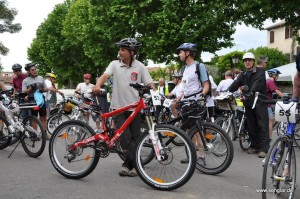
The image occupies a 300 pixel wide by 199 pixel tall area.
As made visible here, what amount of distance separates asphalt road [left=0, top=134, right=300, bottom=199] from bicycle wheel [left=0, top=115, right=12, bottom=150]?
976 millimetres

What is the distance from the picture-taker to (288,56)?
2200 inches

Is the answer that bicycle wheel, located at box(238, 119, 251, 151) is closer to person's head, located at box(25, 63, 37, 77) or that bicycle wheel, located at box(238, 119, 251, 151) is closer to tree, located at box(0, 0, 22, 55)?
person's head, located at box(25, 63, 37, 77)

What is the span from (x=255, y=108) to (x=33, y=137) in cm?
412

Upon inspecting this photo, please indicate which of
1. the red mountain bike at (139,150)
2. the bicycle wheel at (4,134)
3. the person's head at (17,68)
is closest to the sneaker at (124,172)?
the red mountain bike at (139,150)

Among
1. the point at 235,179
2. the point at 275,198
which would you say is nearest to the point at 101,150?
the point at 235,179

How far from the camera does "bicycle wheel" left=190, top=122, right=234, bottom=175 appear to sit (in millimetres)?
6012

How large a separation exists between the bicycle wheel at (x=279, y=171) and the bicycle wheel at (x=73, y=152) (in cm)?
239

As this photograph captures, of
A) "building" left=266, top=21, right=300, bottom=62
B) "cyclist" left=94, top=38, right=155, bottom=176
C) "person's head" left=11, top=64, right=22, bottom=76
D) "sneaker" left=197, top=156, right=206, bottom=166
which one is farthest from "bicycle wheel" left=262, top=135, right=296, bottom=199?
"building" left=266, top=21, right=300, bottom=62

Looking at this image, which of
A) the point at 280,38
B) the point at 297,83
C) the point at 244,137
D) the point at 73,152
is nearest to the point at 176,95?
the point at 244,137

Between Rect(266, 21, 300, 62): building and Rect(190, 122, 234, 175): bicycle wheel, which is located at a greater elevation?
Rect(266, 21, 300, 62): building

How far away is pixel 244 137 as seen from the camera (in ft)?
29.1

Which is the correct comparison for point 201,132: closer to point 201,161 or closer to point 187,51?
point 201,161

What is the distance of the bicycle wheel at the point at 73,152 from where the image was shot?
575cm

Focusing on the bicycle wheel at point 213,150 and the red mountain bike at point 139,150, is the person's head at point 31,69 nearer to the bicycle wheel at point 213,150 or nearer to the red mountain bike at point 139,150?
the red mountain bike at point 139,150
